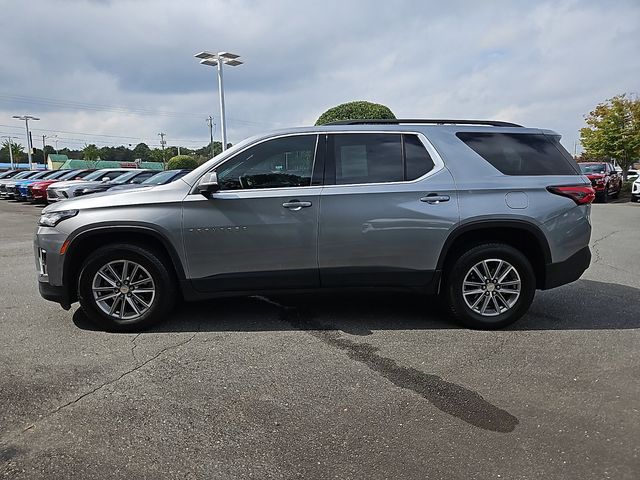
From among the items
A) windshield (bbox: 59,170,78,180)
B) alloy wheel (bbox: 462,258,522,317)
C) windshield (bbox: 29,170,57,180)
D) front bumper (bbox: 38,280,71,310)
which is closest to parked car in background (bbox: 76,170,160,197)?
windshield (bbox: 59,170,78,180)

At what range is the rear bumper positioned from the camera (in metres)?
4.74

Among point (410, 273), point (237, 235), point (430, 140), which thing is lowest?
point (410, 273)

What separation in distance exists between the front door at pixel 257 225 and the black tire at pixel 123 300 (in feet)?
0.90

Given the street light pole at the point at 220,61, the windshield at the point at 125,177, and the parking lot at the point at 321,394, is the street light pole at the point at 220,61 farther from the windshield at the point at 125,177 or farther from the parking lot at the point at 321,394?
the parking lot at the point at 321,394

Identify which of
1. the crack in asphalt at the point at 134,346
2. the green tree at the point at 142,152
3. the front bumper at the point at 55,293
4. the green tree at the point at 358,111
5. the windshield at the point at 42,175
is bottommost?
the crack in asphalt at the point at 134,346

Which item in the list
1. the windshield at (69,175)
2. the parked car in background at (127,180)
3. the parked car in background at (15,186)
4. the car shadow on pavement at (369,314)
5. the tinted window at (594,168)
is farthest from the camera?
the parked car in background at (15,186)

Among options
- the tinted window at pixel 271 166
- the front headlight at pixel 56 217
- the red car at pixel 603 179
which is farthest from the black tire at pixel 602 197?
the front headlight at pixel 56 217

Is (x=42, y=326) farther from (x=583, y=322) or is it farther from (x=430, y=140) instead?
(x=583, y=322)

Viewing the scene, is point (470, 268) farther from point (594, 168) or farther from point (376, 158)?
point (594, 168)

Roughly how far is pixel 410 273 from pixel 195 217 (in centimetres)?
205

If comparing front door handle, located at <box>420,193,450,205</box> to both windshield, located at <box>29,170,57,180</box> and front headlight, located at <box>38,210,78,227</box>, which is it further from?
windshield, located at <box>29,170,57,180</box>

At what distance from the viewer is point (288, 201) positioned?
4.48 meters

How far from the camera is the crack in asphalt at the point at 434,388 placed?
3104mm

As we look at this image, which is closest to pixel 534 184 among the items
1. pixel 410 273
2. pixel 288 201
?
pixel 410 273
